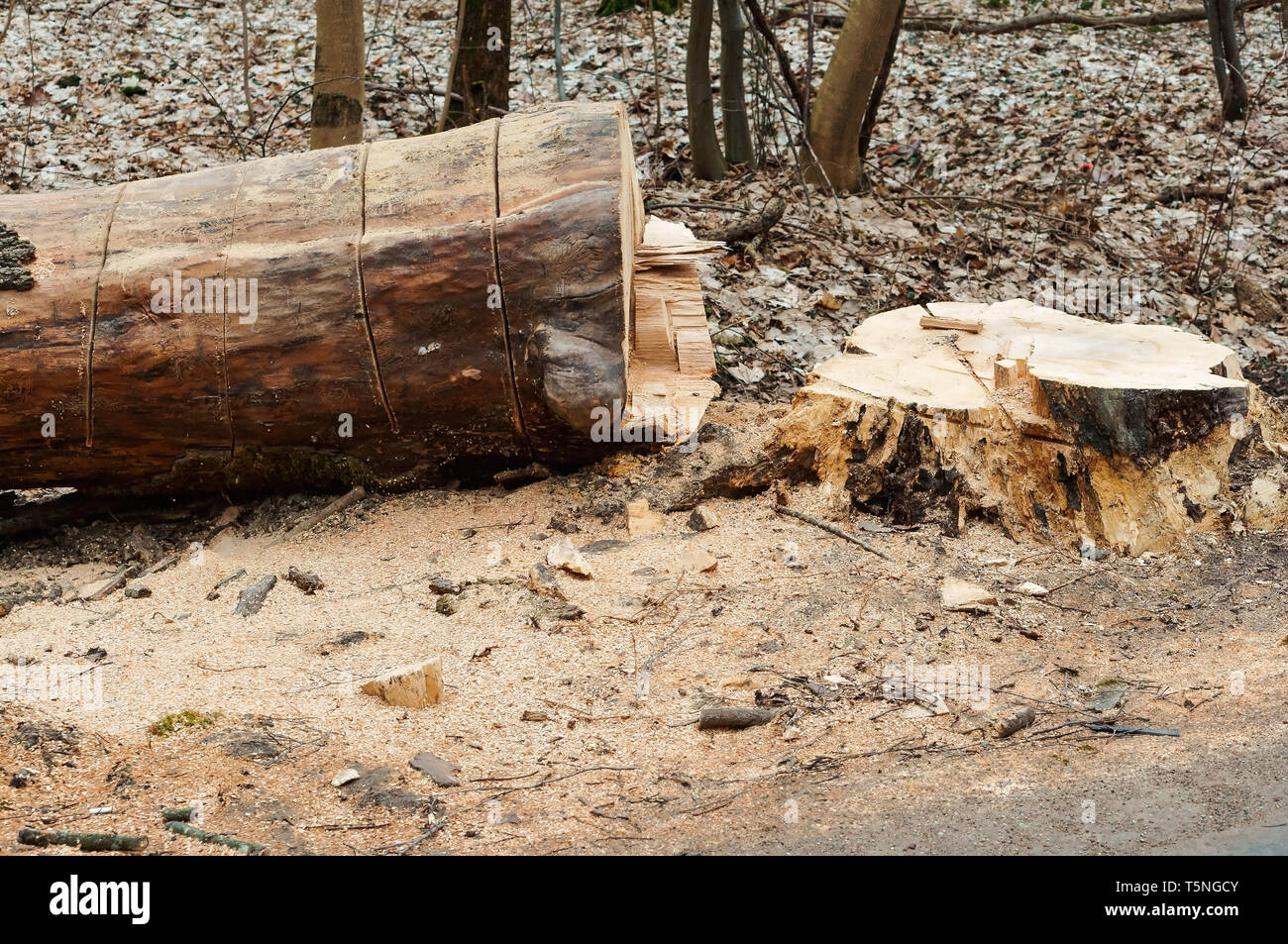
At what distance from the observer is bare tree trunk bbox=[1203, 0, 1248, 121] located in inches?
359

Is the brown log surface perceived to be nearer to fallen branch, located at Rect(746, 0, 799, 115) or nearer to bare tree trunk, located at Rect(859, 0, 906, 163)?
fallen branch, located at Rect(746, 0, 799, 115)

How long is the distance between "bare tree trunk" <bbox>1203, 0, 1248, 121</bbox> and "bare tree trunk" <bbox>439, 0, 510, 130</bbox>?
5814 millimetres

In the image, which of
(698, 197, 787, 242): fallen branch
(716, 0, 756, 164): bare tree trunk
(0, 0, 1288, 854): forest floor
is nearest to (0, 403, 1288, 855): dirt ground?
(0, 0, 1288, 854): forest floor

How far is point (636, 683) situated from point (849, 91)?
587cm

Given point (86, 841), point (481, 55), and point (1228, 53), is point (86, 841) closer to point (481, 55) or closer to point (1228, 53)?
point (481, 55)

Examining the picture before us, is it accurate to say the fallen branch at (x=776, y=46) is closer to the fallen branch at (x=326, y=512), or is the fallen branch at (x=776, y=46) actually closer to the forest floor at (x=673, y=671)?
the forest floor at (x=673, y=671)

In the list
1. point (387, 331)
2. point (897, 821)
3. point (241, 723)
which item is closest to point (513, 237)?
point (387, 331)

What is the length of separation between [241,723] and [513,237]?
1.98m

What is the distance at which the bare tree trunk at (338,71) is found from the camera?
20.3 feet

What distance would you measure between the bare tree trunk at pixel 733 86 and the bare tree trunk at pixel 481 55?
5.65ft

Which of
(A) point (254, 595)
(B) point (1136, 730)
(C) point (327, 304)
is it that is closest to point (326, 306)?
(C) point (327, 304)

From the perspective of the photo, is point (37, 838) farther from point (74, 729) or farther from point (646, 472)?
point (646, 472)

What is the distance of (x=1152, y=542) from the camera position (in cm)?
407

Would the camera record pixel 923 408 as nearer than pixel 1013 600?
No
